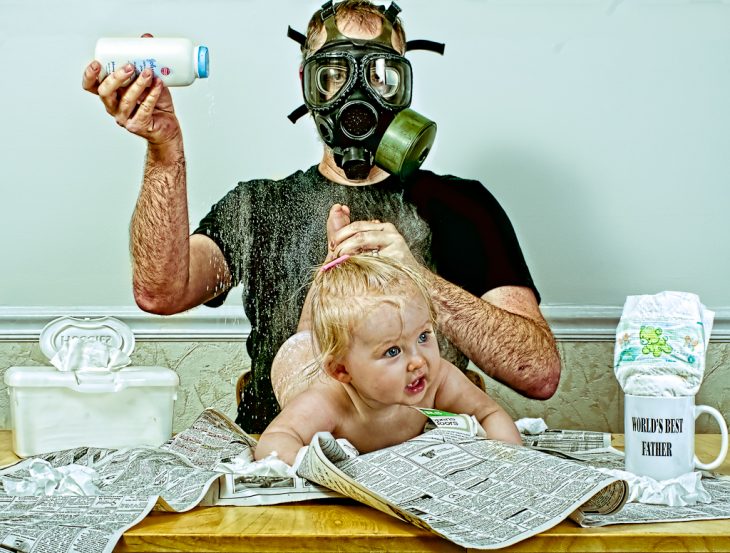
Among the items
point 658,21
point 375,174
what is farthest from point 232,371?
point 658,21

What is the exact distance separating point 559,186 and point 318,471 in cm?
127

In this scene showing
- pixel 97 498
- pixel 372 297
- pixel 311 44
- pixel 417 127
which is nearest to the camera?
pixel 97 498

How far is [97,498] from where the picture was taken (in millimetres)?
1099

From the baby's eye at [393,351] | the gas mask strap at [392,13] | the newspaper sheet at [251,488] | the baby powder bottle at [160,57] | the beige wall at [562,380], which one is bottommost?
the beige wall at [562,380]

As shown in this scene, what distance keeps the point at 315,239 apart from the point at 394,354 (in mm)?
677

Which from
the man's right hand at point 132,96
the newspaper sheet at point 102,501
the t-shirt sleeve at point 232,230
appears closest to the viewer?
the newspaper sheet at point 102,501

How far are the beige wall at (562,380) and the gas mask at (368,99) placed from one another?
2.04 feet

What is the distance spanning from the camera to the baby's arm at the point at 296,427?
1.28m

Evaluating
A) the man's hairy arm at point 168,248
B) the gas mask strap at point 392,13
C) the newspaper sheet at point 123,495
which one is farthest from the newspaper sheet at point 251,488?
the gas mask strap at point 392,13

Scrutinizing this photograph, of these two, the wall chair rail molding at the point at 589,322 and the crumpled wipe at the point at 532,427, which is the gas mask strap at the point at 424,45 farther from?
the crumpled wipe at the point at 532,427

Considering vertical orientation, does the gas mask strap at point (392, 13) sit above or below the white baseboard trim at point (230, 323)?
above

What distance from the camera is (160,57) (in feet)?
4.50

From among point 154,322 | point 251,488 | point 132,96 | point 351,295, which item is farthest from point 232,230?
point 251,488

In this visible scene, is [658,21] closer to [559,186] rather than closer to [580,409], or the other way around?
[559,186]
